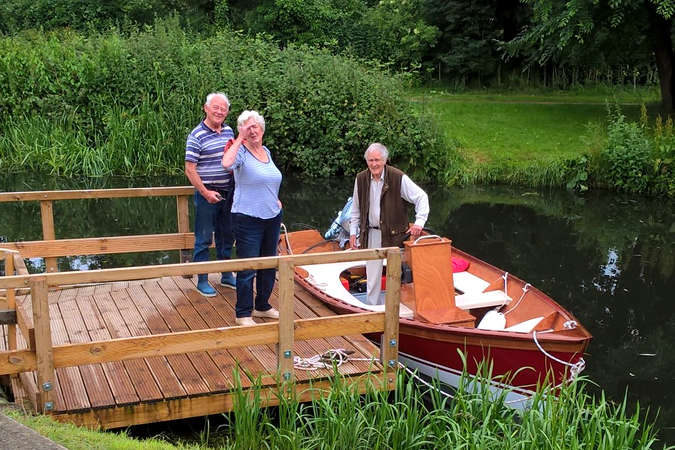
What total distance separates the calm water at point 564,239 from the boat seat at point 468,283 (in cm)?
141

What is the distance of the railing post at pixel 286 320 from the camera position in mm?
5641

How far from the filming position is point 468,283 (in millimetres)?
8188

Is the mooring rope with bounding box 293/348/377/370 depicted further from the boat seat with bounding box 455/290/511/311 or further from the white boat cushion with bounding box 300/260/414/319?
the boat seat with bounding box 455/290/511/311

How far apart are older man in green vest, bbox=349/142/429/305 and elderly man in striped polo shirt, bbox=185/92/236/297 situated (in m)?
1.22

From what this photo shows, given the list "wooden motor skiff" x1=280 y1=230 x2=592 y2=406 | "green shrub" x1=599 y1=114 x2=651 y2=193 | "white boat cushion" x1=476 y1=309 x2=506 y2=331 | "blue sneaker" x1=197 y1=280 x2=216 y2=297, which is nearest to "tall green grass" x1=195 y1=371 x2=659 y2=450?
"wooden motor skiff" x1=280 y1=230 x2=592 y2=406

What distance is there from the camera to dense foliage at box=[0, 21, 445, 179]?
1762cm

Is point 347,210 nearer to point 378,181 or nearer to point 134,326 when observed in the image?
point 378,181

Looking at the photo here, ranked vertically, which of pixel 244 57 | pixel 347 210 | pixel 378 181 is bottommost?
pixel 347 210

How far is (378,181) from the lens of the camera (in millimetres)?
7484

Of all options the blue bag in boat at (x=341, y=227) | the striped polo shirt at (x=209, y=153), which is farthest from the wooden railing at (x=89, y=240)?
the blue bag in boat at (x=341, y=227)

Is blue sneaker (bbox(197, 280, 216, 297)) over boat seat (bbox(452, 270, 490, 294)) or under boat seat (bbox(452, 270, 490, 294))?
over

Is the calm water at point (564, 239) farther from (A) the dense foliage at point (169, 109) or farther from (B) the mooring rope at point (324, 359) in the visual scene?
(B) the mooring rope at point (324, 359)

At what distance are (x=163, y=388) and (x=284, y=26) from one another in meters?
26.9

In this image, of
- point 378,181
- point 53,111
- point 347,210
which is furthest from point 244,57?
point 378,181
